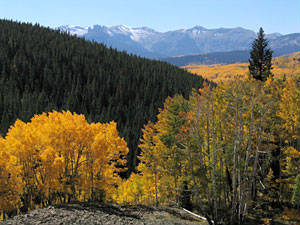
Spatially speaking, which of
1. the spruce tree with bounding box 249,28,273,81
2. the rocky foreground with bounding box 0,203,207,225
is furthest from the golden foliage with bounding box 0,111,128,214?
the spruce tree with bounding box 249,28,273,81

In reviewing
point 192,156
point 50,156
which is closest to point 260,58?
point 192,156

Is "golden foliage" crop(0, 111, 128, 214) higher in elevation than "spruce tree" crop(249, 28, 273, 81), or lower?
lower

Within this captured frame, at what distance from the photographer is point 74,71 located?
173500mm

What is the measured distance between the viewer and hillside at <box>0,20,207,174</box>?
429 ft

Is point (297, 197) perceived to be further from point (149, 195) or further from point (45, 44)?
point (45, 44)

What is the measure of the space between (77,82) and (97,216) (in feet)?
478

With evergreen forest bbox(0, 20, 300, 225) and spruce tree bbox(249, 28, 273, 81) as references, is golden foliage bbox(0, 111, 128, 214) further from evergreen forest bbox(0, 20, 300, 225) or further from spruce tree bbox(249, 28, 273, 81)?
spruce tree bbox(249, 28, 273, 81)

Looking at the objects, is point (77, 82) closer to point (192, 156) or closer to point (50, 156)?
point (50, 156)

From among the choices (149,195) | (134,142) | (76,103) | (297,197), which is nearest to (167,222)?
(297,197)

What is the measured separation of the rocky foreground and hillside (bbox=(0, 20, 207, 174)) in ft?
272

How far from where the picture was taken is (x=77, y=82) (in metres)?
158

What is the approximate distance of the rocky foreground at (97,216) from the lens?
68.2 ft

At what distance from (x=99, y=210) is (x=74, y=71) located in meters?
162

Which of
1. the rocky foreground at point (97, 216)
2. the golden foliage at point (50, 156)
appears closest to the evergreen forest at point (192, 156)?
the golden foliage at point (50, 156)
